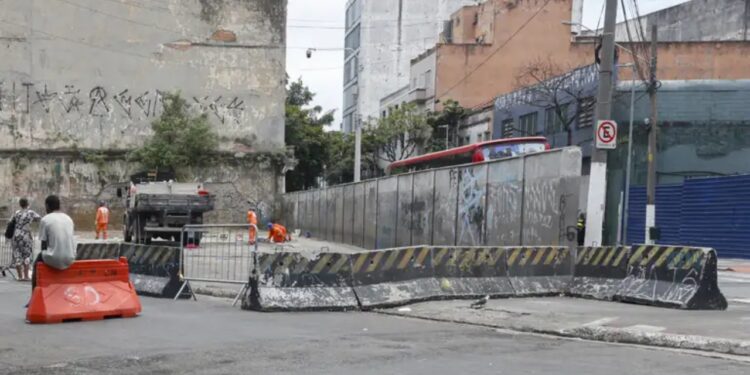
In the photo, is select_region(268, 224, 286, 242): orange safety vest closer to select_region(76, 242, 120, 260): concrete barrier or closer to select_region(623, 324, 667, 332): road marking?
select_region(76, 242, 120, 260): concrete barrier

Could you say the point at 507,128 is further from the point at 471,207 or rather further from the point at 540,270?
the point at 540,270

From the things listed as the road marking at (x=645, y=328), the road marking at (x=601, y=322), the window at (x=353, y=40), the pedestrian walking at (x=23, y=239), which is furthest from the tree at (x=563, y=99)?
the window at (x=353, y=40)

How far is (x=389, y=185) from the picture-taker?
2777cm

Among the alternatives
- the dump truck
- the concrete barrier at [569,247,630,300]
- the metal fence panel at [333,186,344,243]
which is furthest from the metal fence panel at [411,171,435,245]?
the metal fence panel at [333,186,344,243]

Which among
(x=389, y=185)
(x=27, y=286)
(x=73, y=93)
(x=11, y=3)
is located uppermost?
(x=11, y=3)

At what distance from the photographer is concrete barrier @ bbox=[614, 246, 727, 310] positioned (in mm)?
12195

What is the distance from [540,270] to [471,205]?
6.63 meters

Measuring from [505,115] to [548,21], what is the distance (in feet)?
46.6

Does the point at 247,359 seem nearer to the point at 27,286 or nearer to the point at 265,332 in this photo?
the point at 265,332

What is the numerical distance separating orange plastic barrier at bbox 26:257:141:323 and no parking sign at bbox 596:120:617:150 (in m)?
8.88

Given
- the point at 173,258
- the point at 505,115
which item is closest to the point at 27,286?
the point at 173,258

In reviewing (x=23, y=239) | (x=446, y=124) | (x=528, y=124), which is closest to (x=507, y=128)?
(x=528, y=124)

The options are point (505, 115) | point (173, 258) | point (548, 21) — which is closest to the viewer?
point (173, 258)

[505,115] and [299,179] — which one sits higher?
[505,115]
